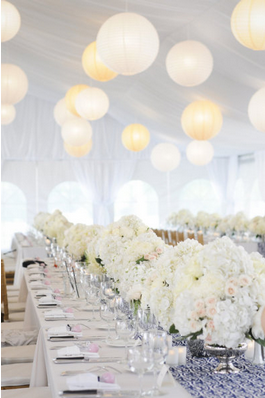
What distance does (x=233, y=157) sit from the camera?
51.6ft

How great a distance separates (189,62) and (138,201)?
10.7m

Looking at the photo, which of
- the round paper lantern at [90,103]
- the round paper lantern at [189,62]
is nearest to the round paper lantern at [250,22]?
the round paper lantern at [189,62]

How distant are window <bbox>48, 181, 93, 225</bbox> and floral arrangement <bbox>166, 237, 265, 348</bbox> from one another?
1346 cm

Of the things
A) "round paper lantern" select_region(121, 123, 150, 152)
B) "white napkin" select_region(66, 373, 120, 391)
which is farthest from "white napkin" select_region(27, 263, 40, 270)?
"white napkin" select_region(66, 373, 120, 391)

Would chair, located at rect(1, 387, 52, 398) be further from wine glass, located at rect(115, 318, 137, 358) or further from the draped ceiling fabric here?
the draped ceiling fabric

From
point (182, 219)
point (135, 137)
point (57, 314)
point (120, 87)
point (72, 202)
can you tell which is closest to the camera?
point (57, 314)

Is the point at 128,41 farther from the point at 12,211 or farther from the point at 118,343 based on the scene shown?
the point at 12,211

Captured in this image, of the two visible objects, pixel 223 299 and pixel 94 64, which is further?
pixel 94 64

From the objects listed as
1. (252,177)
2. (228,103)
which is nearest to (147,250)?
(228,103)

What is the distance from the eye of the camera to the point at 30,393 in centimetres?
279

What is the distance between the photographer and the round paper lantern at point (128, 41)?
4723 millimetres

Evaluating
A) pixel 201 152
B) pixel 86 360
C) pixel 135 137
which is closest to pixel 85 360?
pixel 86 360

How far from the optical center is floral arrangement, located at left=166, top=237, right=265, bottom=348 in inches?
78.2

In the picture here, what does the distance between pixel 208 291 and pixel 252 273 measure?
0.56 feet
